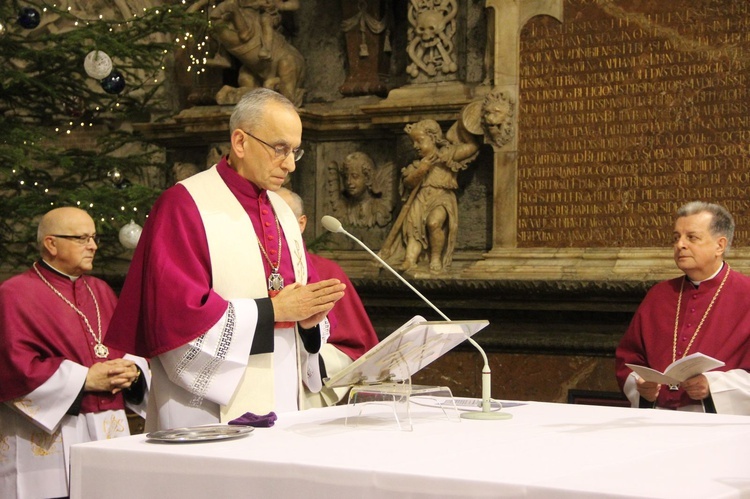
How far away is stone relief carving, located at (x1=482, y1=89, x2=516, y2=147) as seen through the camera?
7914 mm

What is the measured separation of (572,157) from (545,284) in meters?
0.98

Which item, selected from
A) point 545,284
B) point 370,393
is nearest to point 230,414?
point 370,393

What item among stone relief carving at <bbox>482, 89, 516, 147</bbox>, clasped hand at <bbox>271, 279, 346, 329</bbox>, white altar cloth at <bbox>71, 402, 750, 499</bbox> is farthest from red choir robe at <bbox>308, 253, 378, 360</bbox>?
stone relief carving at <bbox>482, 89, 516, 147</bbox>

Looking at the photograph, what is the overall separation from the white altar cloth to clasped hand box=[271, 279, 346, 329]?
0.46 metres

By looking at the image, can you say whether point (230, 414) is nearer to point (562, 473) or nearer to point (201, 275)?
point (201, 275)

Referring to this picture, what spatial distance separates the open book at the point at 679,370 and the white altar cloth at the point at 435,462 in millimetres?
732

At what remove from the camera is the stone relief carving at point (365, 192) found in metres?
8.80

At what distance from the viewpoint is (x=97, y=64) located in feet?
21.8

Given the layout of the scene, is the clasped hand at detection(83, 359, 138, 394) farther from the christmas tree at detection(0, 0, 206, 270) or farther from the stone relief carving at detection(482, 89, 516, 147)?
the stone relief carving at detection(482, 89, 516, 147)

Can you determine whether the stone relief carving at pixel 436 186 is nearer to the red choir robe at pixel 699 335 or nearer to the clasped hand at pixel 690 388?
the red choir robe at pixel 699 335

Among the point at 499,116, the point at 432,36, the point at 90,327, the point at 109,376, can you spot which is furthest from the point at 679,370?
the point at 432,36

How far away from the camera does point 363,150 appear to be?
9.10 m

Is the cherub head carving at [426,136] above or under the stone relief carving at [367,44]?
under

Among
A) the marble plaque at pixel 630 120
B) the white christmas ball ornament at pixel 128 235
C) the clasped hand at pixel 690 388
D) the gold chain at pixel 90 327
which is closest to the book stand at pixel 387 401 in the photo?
the clasped hand at pixel 690 388
